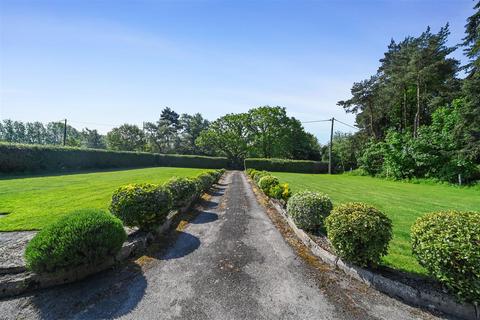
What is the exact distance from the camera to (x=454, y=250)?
315 cm

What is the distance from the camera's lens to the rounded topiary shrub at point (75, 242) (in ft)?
12.1

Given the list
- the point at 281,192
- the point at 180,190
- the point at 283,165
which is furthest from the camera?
the point at 283,165

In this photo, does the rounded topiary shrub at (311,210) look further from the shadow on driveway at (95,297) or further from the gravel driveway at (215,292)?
the shadow on driveway at (95,297)

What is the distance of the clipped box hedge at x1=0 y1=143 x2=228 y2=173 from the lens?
1980 centimetres

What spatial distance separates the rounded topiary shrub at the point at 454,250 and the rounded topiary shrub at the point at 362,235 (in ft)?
1.71

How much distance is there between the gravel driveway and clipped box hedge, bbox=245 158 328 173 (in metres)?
30.4

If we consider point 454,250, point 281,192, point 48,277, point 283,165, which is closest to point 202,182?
point 281,192

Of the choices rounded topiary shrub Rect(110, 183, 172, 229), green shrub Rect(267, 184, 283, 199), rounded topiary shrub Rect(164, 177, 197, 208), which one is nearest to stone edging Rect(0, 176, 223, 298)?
rounded topiary shrub Rect(110, 183, 172, 229)

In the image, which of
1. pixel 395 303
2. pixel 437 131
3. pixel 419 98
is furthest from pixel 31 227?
pixel 419 98

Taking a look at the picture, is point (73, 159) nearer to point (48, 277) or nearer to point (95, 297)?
point (48, 277)

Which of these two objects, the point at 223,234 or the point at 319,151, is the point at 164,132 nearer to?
the point at 319,151

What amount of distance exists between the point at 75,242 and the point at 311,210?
499 centimetres

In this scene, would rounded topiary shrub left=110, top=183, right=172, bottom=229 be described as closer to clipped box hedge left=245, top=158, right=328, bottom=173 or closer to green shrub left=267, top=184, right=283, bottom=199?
green shrub left=267, top=184, right=283, bottom=199

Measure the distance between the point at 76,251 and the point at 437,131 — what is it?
1161 inches
